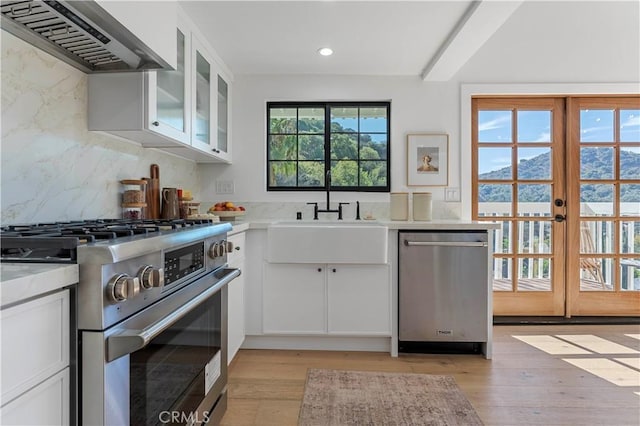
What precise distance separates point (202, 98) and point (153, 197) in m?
0.71

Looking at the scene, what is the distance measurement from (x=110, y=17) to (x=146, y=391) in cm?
116

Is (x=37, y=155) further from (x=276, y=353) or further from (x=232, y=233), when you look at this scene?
(x=276, y=353)

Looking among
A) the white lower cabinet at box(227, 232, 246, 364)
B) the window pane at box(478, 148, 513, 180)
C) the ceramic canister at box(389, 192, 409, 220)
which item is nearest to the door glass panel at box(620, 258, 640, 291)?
the window pane at box(478, 148, 513, 180)

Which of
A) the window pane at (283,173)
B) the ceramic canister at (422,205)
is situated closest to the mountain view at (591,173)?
the ceramic canister at (422,205)

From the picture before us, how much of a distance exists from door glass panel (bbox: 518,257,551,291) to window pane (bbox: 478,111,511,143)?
42.7 inches

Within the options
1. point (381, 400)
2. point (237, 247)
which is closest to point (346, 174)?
point (237, 247)

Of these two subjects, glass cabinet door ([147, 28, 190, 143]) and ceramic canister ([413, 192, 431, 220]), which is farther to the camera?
ceramic canister ([413, 192, 431, 220])

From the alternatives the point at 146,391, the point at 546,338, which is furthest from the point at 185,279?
the point at 546,338

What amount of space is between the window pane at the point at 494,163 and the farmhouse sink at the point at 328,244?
1.33 metres

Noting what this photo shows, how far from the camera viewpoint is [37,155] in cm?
142

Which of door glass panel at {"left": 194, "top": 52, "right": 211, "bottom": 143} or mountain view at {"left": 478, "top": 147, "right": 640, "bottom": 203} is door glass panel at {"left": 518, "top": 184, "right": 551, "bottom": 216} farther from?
door glass panel at {"left": 194, "top": 52, "right": 211, "bottom": 143}

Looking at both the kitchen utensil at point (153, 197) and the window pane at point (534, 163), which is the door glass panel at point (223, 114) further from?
the window pane at point (534, 163)

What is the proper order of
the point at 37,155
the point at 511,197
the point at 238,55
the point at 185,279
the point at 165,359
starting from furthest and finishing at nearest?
1. the point at 511,197
2. the point at 238,55
3. the point at 37,155
4. the point at 185,279
5. the point at 165,359

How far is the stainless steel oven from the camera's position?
834mm
